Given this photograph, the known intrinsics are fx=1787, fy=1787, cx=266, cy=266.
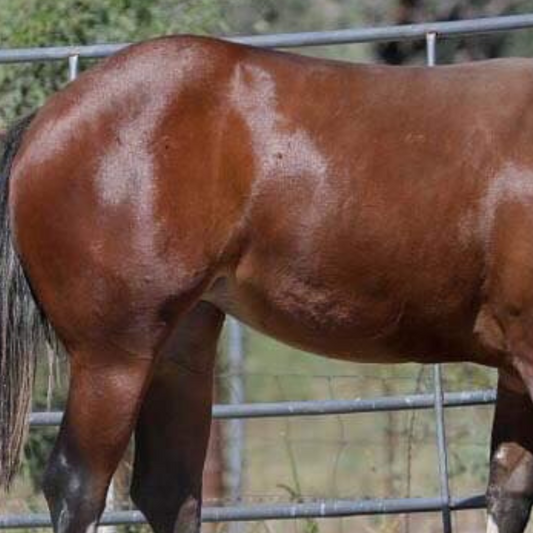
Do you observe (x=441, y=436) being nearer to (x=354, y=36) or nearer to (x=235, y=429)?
(x=235, y=429)

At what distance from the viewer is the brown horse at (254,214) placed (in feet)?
16.8

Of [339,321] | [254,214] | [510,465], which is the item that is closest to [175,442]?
[339,321]

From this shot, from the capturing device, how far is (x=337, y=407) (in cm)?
618

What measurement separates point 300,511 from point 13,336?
1359mm

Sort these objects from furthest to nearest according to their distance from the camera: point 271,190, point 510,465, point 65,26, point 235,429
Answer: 1. point 65,26
2. point 235,429
3. point 510,465
4. point 271,190

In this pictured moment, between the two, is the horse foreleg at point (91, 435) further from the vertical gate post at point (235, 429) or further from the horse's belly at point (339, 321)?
the vertical gate post at point (235, 429)

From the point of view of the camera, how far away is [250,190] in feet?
17.0

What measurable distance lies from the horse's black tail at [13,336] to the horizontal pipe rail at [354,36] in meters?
0.94

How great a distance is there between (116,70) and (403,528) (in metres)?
2.87

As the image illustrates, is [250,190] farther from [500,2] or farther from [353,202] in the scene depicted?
[500,2]

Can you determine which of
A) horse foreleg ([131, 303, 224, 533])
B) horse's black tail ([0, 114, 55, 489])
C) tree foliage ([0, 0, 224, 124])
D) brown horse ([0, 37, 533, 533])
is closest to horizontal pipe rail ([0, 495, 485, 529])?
horse foreleg ([131, 303, 224, 533])

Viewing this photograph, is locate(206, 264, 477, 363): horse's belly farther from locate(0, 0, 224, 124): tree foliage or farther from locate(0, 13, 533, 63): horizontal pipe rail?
locate(0, 0, 224, 124): tree foliage

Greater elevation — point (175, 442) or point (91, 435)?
point (91, 435)

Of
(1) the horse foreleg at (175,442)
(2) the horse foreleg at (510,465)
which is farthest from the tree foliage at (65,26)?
(2) the horse foreleg at (510,465)
